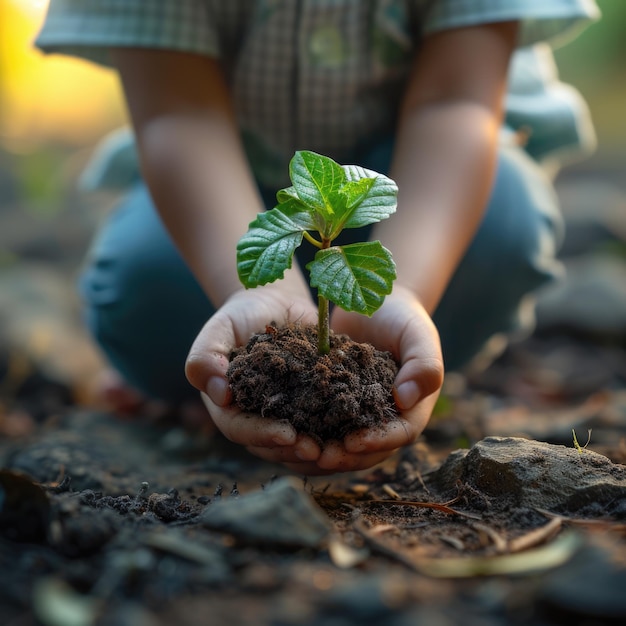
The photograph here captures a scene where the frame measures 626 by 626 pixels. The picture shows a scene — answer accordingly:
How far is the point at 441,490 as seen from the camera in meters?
1.52

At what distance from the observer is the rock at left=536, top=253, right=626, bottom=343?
12.8 ft

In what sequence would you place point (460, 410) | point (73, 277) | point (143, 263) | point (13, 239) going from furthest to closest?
point (13, 239), point (73, 277), point (460, 410), point (143, 263)

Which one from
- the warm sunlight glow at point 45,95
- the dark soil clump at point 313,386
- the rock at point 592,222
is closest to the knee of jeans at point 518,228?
the dark soil clump at point 313,386

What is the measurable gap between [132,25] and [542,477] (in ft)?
5.50

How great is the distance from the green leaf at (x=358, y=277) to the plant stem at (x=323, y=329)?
0.09 m

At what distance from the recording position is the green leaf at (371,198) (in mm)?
1302

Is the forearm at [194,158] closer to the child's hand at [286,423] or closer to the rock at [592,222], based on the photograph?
the child's hand at [286,423]

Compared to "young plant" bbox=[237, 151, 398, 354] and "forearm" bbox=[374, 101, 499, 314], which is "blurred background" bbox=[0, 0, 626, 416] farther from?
"young plant" bbox=[237, 151, 398, 354]

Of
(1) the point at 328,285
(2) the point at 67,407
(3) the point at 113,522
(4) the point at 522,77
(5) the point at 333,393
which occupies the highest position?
(4) the point at 522,77

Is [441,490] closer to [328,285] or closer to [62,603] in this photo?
[328,285]

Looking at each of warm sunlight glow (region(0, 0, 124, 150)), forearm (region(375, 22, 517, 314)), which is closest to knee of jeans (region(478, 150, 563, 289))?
forearm (region(375, 22, 517, 314))

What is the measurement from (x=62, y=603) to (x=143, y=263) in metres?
1.72

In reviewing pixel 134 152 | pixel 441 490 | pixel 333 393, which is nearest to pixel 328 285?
pixel 333 393

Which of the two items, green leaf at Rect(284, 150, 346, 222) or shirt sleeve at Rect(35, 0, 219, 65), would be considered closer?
green leaf at Rect(284, 150, 346, 222)
